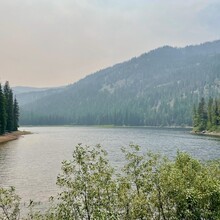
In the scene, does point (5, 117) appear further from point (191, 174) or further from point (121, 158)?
point (191, 174)

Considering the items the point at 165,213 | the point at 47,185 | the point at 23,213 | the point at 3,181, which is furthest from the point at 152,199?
the point at 3,181

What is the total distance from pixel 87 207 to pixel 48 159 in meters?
57.9

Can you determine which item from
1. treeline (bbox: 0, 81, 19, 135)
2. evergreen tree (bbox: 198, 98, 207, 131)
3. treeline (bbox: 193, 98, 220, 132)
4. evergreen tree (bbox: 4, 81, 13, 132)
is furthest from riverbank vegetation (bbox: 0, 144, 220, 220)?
evergreen tree (bbox: 198, 98, 207, 131)

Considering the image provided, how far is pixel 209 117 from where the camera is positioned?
592ft

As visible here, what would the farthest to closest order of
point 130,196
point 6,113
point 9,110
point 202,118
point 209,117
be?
point 202,118
point 209,117
point 9,110
point 6,113
point 130,196

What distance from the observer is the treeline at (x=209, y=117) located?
17306 cm

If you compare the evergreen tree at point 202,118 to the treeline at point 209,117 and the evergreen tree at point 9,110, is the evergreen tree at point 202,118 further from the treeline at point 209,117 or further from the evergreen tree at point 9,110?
the evergreen tree at point 9,110

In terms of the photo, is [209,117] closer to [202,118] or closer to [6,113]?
[202,118]

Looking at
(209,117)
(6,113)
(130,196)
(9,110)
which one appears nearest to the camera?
(130,196)

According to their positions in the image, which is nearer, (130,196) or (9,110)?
(130,196)

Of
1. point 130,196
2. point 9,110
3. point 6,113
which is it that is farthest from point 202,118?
point 130,196

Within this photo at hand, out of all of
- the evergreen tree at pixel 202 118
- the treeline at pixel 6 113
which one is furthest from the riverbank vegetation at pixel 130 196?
the evergreen tree at pixel 202 118

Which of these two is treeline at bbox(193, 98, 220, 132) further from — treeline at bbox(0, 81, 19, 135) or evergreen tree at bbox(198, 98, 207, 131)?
treeline at bbox(0, 81, 19, 135)

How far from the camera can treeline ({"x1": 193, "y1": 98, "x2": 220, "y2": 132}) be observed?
173062mm
